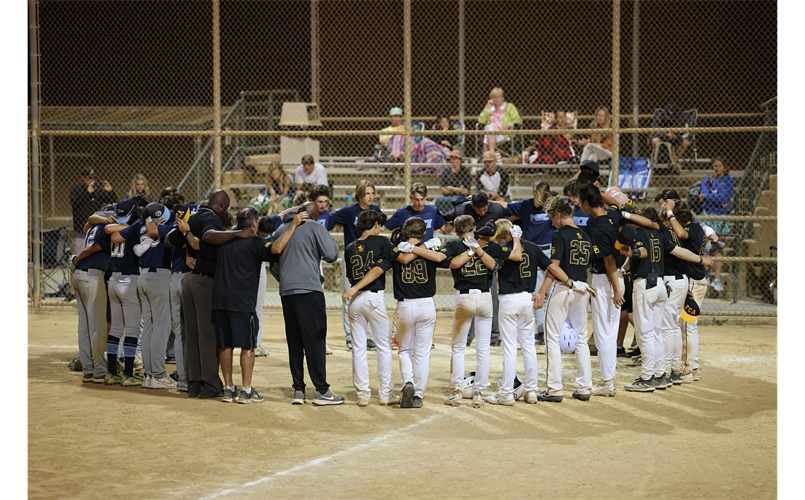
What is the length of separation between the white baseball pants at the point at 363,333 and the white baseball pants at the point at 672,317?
316 cm

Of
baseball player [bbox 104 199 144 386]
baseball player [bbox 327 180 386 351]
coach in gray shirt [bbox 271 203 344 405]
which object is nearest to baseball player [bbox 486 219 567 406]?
coach in gray shirt [bbox 271 203 344 405]

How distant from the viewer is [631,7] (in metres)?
18.3

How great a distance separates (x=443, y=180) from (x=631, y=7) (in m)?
8.02

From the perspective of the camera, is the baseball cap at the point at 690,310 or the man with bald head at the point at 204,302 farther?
the baseball cap at the point at 690,310

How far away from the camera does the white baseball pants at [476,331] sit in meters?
7.59

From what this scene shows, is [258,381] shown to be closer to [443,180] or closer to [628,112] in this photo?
Result: [443,180]

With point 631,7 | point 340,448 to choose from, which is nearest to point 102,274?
point 340,448

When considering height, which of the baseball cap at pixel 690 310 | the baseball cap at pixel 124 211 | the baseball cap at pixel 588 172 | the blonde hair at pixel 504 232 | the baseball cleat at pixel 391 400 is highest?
the baseball cap at pixel 588 172

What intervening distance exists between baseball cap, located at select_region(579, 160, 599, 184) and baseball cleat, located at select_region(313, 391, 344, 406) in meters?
3.86

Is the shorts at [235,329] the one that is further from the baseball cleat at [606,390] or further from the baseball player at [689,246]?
the baseball player at [689,246]

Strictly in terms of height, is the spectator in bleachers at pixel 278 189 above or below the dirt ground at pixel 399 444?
above

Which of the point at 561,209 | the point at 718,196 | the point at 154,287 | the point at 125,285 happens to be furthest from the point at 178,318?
the point at 718,196

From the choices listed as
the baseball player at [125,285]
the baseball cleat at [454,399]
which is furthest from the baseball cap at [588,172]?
the baseball player at [125,285]

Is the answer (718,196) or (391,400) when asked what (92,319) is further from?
(718,196)
